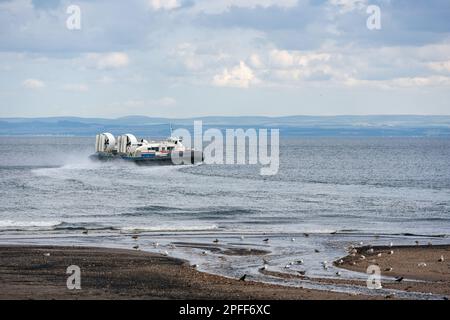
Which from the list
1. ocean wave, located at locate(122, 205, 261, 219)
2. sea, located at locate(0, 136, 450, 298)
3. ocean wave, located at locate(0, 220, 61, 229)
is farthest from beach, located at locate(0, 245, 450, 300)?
ocean wave, located at locate(122, 205, 261, 219)

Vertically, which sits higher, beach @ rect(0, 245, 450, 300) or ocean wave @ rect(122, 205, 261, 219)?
ocean wave @ rect(122, 205, 261, 219)

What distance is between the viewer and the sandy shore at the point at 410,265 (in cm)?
2267

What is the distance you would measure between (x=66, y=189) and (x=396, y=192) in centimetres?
2362

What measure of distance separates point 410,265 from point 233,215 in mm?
19524

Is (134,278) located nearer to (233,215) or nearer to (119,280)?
(119,280)

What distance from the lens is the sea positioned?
29.6 m

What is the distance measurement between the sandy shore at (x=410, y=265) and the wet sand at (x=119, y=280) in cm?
287

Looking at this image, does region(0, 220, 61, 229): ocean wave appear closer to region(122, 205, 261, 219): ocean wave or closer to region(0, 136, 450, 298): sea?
region(0, 136, 450, 298): sea

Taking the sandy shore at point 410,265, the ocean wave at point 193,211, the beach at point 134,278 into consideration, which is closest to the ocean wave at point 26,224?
the ocean wave at point 193,211

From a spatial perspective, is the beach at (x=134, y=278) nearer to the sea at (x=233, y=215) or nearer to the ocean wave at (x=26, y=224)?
the sea at (x=233, y=215)

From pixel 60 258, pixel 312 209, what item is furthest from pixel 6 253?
pixel 312 209

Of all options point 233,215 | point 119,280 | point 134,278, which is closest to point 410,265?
point 134,278

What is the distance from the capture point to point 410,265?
86.6ft

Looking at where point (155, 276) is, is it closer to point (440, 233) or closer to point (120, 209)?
point (440, 233)
